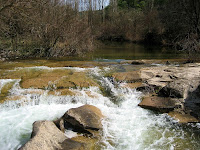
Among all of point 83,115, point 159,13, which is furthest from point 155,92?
point 159,13

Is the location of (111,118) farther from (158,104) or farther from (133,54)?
(133,54)

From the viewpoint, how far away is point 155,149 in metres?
4.04

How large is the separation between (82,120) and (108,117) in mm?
926

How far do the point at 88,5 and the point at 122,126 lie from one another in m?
34.2

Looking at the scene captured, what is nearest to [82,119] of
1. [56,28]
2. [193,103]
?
[193,103]

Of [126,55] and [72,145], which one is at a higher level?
[126,55]

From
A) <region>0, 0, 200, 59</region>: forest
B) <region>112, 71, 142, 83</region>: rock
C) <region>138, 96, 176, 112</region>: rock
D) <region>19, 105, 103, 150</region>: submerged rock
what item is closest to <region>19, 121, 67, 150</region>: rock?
<region>19, 105, 103, 150</region>: submerged rock

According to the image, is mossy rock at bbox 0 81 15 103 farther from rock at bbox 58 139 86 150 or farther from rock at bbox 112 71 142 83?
rock at bbox 112 71 142 83

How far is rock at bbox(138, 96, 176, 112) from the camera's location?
18.9ft

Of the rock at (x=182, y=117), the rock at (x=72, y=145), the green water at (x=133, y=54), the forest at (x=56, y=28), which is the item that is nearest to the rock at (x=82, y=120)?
the rock at (x=72, y=145)

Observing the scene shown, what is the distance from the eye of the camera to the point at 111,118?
17.6 feet

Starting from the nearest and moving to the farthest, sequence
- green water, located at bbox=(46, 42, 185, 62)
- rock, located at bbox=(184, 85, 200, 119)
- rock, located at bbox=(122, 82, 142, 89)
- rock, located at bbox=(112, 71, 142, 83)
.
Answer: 1. rock, located at bbox=(184, 85, 200, 119)
2. rock, located at bbox=(122, 82, 142, 89)
3. rock, located at bbox=(112, 71, 142, 83)
4. green water, located at bbox=(46, 42, 185, 62)

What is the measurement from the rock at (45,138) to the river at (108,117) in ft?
1.73

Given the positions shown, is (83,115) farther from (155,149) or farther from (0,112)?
(0,112)
